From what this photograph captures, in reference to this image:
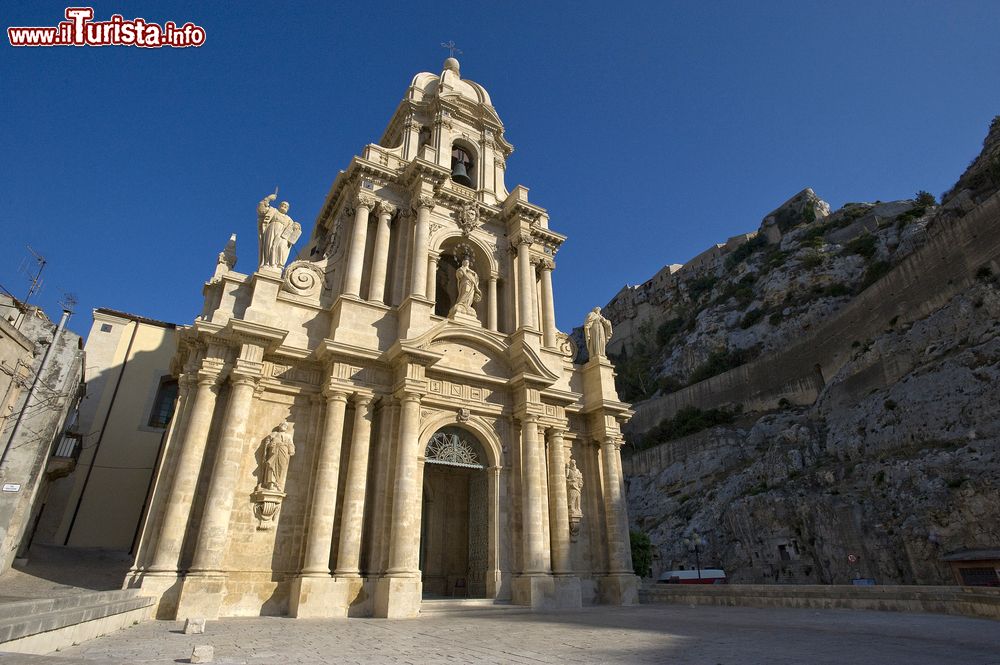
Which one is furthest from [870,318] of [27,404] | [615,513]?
[27,404]

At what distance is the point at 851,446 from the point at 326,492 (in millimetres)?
34280

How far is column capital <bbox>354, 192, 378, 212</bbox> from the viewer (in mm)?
20094

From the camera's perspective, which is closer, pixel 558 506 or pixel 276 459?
pixel 276 459

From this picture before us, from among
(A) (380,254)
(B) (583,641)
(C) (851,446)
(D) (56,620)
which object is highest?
(A) (380,254)

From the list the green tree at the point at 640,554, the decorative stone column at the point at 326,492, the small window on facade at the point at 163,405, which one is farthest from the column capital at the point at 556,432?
the green tree at the point at 640,554

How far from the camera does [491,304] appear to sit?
2181cm

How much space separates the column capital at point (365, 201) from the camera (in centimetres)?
2009

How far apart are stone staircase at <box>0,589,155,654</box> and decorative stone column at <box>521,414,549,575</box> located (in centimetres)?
1026

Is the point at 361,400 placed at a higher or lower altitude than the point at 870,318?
lower

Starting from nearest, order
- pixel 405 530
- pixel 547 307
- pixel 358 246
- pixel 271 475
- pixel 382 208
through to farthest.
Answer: pixel 271 475
pixel 405 530
pixel 358 246
pixel 382 208
pixel 547 307

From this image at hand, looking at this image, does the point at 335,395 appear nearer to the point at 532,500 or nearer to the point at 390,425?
the point at 390,425

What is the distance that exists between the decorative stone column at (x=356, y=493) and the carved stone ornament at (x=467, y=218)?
8.96 m

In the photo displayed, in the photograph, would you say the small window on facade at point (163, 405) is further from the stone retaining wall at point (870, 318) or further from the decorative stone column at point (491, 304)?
the stone retaining wall at point (870, 318)

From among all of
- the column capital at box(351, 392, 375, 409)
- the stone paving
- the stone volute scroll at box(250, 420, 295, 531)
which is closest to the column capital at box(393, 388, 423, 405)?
the column capital at box(351, 392, 375, 409)
